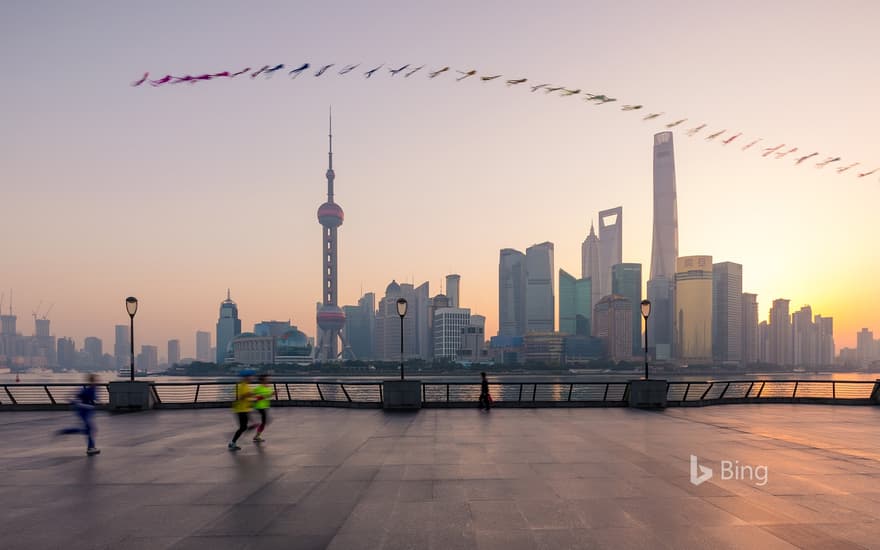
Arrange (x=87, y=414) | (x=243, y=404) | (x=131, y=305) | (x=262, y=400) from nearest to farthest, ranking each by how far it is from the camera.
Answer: (x=87, y=414), (x=243, y=404), (x=262, y=400), (x=131, y=305)

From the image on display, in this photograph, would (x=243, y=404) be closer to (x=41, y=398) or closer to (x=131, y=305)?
(x=131, y=305)

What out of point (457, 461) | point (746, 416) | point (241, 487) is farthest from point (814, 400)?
point (241, 487)

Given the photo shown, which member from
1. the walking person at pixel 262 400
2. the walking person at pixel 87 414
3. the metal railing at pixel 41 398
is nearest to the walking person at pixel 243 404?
the walking person at pixel 262 400

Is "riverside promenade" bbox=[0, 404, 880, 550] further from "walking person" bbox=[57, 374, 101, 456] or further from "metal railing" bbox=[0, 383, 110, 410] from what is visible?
"metal railing" bbox=[0, 383, 110, 410]

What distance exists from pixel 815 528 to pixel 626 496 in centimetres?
274

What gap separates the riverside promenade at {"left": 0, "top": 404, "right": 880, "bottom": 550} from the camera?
25.1ft

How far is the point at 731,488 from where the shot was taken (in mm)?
10094

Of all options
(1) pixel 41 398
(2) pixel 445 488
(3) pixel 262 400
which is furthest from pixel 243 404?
(1) pixel 41 398

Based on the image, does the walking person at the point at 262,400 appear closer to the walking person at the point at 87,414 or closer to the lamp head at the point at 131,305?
the walking person at the point at 87,414

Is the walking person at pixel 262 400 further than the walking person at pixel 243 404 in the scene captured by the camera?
Yes

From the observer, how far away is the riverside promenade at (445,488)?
764cm

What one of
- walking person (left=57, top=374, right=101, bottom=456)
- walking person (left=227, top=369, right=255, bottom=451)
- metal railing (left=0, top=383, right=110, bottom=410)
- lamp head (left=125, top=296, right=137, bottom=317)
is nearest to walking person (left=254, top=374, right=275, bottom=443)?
walking person (left=227, top=369, right=255, bottom=451)

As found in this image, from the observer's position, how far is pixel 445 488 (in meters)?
10.2

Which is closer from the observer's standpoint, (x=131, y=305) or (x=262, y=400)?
(x=262, y=400)
